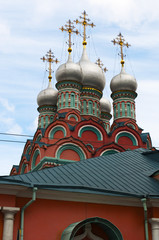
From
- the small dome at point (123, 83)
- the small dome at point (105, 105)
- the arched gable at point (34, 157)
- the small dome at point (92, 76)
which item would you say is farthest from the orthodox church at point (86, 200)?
the small dome at point (105, 105)

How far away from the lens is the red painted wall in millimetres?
7652

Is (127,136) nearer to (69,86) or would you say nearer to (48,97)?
(69,86)

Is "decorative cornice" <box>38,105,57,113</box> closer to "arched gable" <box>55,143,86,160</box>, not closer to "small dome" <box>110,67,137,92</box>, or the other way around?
"small dome" <box>110,67,137,92</box>

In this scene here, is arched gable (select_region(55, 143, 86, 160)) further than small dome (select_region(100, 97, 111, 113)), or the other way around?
small dome (select_region(100, 97, 111, 113))

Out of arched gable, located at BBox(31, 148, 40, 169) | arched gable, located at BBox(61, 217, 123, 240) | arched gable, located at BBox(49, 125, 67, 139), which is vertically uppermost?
arched gable, located at BBox(49, 125, 67, 139)

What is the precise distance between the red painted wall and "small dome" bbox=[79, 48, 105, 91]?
16.2 metres

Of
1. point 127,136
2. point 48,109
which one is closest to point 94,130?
point 127,136

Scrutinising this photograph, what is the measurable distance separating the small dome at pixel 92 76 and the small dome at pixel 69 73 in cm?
122

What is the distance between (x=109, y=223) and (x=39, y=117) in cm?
1833

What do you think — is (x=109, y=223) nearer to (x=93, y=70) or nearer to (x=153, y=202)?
(x=153, y=202)

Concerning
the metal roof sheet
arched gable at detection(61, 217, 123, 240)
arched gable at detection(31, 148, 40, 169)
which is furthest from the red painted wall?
arched gable at detection(31, 148, 40, 169)

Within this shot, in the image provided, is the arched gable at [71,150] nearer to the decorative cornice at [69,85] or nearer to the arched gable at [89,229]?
the decorative cornice at [69,85]

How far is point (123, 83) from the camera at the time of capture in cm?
2408

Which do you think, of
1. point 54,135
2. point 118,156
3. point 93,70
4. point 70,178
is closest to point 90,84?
point 93,70
